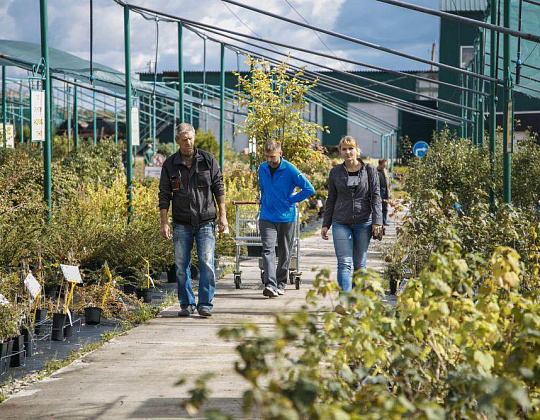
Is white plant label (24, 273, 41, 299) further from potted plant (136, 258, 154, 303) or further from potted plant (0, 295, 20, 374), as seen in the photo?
potted plant (136, 258, 154, 303)

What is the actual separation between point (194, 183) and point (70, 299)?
154 cm

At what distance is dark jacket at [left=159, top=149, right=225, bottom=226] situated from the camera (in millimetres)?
7391

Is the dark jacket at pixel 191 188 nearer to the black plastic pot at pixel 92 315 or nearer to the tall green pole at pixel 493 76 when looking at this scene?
the black plastic pot at pixel 92 315

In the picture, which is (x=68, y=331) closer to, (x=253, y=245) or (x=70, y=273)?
(x=70, y=273)

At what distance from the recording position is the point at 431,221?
7562 millimetres

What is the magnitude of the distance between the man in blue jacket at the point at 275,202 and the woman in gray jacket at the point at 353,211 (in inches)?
50.1

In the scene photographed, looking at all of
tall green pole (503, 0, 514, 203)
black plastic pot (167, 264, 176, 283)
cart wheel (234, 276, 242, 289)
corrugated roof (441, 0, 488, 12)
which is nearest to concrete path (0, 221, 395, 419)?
cart wheel (234, 276, 242, 289)

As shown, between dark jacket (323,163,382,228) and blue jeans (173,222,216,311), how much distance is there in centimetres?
118

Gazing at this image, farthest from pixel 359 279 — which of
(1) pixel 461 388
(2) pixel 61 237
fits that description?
(2) pixel 61 237

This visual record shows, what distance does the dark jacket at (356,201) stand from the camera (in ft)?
23.3

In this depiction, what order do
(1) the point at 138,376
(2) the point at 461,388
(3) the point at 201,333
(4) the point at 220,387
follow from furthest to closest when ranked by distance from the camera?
(3) the point at 201,333 → (1) the point at 138,376 → (4) the point at 220,387 → (2) the point at 461,388

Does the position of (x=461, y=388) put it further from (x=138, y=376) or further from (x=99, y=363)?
(x=99, y=363)

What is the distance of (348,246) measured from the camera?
7125 mm

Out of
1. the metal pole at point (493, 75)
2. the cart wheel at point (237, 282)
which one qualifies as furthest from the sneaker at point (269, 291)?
the metal pole at point (493, 75)
